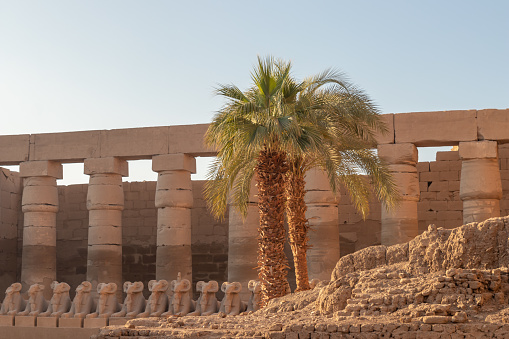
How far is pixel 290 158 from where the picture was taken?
49.2ft

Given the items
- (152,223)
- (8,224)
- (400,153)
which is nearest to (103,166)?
(152,223)

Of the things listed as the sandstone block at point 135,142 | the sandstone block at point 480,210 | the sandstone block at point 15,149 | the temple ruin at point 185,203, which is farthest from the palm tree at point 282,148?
the sandstone block at point 15,149

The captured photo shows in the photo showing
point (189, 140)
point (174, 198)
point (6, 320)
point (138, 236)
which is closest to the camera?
point (6, 320)

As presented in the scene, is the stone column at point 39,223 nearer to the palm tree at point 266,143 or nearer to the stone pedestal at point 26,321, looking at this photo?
the stone pedestal at point 26,321

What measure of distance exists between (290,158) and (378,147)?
4032 mm

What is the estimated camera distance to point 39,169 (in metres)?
20.8

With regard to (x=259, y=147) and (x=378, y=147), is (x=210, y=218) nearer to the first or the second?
(x=378, y=147)

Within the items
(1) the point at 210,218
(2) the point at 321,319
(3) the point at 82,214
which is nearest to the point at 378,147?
(1) the point at 210,218

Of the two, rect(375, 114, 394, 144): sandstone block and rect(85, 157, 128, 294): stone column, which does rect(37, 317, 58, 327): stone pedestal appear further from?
rect(375, 114, 394, 144): sandstone block

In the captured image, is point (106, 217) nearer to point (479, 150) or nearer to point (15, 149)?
point (15, 149)

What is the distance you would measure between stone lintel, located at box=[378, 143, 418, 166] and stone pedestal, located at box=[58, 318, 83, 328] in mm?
7686

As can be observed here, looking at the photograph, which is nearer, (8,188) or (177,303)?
(177,303)

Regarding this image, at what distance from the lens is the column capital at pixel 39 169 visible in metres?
20.8

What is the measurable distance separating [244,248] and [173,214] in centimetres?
210
